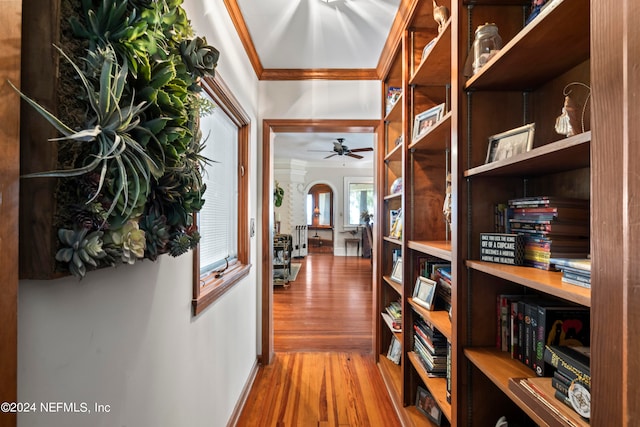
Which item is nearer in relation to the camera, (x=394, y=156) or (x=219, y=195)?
(x=219, y=195)

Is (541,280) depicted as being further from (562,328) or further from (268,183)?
(268,183)

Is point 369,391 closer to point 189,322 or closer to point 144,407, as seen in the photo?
point 189,322

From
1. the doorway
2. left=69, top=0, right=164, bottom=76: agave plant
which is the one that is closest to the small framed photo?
the doorway

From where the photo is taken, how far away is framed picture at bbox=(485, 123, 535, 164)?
0.95 meters

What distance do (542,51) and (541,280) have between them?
71 cm

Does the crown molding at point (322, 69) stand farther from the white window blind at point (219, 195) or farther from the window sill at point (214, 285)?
the window sill at point (214, 285)

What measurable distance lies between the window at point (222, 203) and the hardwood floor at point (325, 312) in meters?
1.26

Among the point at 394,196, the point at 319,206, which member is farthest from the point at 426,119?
the point at 319,206

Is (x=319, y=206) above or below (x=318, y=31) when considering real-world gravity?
below

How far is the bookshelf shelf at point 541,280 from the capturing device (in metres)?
0.65

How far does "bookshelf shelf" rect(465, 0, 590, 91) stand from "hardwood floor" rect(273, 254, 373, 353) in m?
2.44

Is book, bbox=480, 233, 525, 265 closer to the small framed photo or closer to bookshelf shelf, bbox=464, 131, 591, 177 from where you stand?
bookshelf shelf, bbox=464, 131, 591, 177

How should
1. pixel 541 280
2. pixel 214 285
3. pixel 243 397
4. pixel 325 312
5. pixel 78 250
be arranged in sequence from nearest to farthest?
pixel 78 250 → pixel 541 280 → pixel 214 285 → pixel 243 397 → pixel 325 312

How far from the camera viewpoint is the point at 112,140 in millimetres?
605
